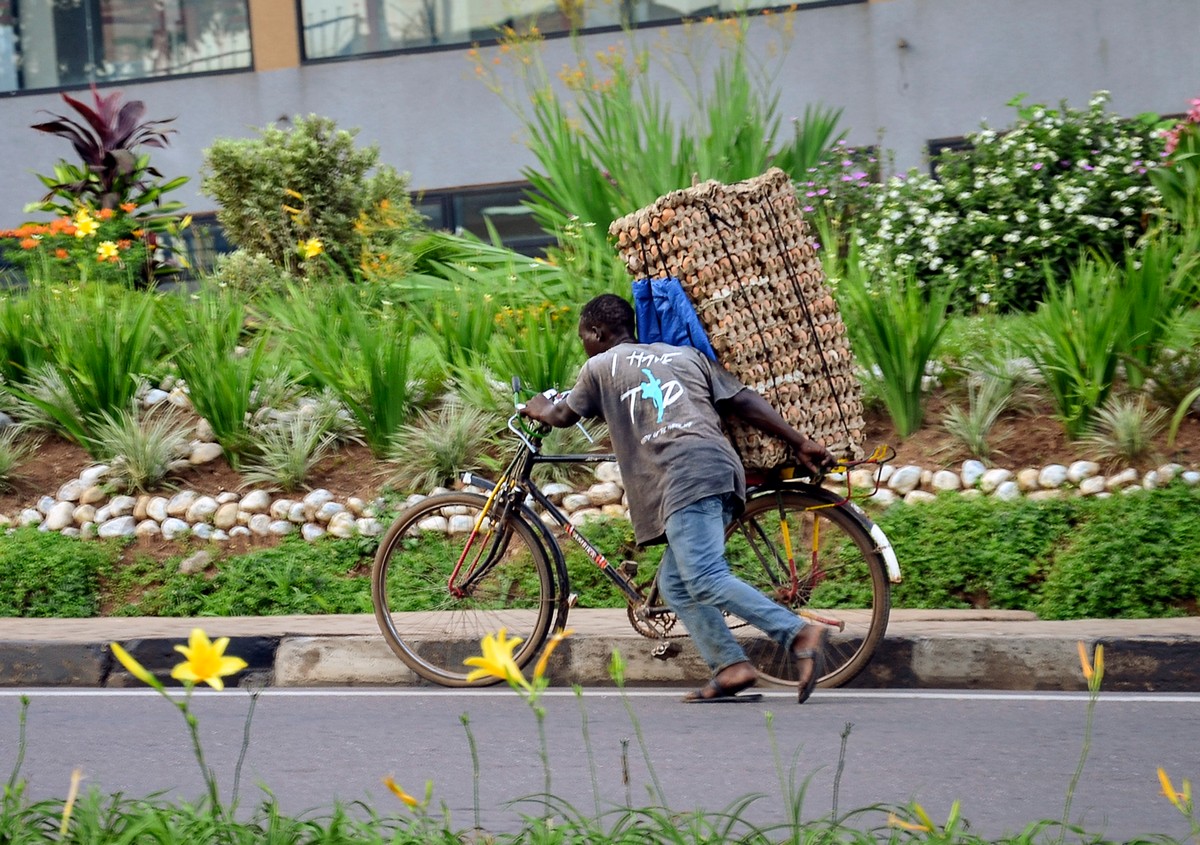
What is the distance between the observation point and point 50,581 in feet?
27.6

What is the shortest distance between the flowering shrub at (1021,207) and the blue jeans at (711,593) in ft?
16.0

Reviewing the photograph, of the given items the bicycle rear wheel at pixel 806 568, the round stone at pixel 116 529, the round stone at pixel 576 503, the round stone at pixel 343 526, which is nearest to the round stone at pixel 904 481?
the round stone at pixel 576 503

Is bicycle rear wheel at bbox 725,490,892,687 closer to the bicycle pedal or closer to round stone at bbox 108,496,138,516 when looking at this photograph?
the bicycle pedal

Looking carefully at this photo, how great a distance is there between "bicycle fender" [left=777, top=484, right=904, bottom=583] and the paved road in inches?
21.1

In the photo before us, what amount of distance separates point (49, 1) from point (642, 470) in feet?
46.8

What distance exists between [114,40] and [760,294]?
13300 millimetres

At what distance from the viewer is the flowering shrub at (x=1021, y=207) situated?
34.9ft

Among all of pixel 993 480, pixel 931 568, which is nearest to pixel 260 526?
pixel 931 568

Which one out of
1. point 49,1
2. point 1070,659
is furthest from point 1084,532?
point 49,1

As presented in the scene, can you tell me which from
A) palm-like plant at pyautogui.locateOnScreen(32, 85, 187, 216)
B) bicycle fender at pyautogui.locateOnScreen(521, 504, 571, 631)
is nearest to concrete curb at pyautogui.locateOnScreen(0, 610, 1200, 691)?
bicycle fender at pyautogui.locateOnScreen(521, 504, 571, 631)

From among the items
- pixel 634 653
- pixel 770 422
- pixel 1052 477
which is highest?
pixel 770 422

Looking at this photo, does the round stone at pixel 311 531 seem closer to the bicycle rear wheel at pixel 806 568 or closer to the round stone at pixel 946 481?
the bicycle rear wheel at pixel 806 568

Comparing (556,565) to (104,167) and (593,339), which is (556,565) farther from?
(104,167)

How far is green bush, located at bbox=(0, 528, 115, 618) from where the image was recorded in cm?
839
